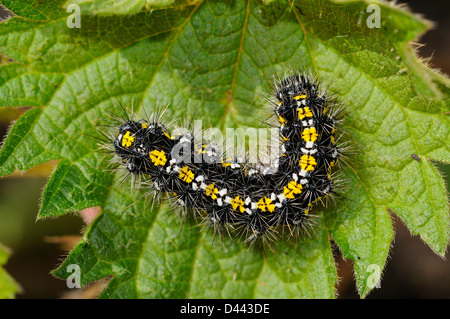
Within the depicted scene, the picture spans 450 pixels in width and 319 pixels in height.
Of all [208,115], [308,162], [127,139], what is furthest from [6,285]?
[308,162]

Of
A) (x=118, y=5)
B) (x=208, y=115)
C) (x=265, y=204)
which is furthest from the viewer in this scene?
(x=208, y=115)

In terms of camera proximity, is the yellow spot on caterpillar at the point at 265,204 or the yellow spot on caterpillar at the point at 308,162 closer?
the yellow spot on caterpillar at the point at 308,162

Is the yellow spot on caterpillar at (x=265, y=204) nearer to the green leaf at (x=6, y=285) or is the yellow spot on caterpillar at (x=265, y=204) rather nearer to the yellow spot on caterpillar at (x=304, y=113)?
the yellow spot on caterpillar at (x=304, y=113)

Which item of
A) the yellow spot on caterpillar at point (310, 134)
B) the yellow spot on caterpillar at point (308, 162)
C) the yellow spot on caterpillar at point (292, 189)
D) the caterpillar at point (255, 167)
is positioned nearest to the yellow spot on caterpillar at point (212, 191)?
the caterpillar at point (255, 167)

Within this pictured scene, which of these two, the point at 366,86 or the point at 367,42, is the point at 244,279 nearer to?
the point at 366,86

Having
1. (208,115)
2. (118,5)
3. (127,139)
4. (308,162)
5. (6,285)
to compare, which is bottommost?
(6,285)

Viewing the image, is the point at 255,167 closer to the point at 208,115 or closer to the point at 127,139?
the point at 208,115
